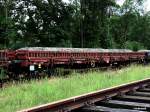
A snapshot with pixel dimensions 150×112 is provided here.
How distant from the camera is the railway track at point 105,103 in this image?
722 cm

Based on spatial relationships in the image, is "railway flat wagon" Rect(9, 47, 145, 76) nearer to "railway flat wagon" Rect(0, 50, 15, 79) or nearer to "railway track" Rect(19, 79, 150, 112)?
"railway flat wagon" Rect(0, 50, 15, 79)

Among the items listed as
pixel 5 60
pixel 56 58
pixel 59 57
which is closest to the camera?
pixel 5 60

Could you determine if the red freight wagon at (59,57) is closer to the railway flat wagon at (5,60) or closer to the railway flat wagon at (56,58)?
the railway flat wagon at (56,58)

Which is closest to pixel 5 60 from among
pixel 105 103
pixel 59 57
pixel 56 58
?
pixel 56 58

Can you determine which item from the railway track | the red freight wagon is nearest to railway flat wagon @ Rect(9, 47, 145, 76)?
the red freight wagon

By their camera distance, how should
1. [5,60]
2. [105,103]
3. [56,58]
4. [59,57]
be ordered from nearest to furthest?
[105,103] < [5,60] < [56,58] < [59,57]

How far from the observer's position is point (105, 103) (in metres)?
8.29

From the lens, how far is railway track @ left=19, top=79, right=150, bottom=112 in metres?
7.22

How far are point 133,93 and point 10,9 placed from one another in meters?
37.4

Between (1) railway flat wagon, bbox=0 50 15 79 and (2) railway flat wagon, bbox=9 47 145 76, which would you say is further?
(2) railway flat wagon, bbox=9 47 145 76

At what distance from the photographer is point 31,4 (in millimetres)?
46781

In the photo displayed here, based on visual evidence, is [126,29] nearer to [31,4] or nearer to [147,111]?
[31,4]

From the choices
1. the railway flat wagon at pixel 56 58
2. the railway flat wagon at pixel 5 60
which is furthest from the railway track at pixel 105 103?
the railway flat wagon at pixel 56 58

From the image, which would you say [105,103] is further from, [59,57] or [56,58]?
[59,57]
